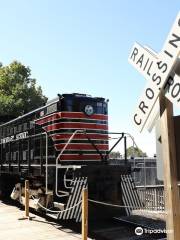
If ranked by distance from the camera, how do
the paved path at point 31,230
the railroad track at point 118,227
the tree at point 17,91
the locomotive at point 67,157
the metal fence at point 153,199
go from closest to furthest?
the railroad track at point 118,227 → the paved path at point 31,230 → the locomotive at point 67,157 → the metal fence at point 153,199 → the tree at point 17,91

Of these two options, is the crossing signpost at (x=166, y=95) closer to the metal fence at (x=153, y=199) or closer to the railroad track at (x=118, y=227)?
the railroad track at (x=118, y=227)

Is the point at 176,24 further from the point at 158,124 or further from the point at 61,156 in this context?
the point at 61,156

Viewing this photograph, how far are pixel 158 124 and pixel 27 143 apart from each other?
8581mm

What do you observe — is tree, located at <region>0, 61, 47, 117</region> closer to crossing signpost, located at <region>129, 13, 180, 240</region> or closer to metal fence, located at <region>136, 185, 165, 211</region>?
metal fence, located at <region>136, 185, 165, 211</region>

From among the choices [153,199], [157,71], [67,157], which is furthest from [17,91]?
[157,71]

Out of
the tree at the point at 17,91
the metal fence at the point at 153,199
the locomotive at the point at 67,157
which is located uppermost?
the tree at the point at 17,91

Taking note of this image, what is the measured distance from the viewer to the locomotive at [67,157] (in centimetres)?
874

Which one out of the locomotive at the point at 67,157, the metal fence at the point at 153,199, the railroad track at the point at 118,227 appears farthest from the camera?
the metal fence at the point at 153,199

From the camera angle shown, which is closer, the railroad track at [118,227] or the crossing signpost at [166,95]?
the crossing signpost at [166,95]

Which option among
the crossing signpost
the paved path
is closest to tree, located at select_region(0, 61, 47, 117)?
the paved path

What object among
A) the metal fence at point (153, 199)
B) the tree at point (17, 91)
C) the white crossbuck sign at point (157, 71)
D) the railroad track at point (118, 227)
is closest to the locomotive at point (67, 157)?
the railroad track at point (118, 227)

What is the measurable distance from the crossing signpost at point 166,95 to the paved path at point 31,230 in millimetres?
4504

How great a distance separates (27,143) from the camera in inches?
475

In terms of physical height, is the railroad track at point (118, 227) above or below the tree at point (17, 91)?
below
